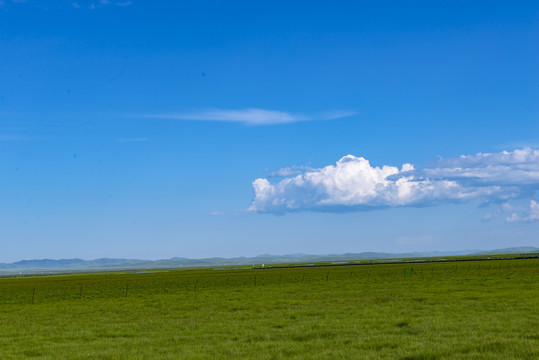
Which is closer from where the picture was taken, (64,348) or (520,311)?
(64,348)

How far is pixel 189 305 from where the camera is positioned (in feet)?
121

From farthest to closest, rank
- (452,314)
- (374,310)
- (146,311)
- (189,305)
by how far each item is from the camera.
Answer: (189,305)
(146,311)
(374,310)
(452,314)

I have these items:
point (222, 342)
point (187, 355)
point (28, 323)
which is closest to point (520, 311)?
point (222, 342)

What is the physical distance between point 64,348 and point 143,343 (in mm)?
3210

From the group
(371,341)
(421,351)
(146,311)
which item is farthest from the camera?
(146,311)

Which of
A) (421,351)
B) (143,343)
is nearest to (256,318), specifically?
(143,343)

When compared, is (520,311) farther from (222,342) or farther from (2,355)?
(2,355)

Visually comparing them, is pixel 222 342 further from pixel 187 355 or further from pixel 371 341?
pixel 371 341

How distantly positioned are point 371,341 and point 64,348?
1253 cm

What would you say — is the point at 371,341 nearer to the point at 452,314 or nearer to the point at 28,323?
the point at 452,314

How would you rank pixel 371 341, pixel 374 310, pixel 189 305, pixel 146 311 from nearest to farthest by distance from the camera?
pixel 371 341 → pixel 374 310 → pixel 146 311 → pixel 189 305

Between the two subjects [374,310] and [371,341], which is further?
[374,310]

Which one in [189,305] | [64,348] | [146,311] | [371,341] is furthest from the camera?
[189,305]

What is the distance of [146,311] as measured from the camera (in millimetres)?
33594
